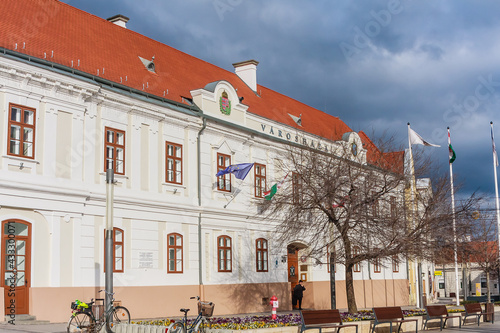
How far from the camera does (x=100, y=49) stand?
28.0 m

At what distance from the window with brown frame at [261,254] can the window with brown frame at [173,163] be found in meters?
6.39

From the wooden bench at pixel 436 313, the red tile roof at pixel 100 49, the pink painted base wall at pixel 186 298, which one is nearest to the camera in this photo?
the pink painted base wall at pixel 186 298

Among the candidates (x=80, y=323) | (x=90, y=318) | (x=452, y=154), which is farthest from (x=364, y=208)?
(x=452, y=154)

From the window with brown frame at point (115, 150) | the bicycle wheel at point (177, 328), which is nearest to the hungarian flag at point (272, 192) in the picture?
the window with brown frame at point (115, 150)

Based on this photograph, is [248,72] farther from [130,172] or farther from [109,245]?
[109,245]

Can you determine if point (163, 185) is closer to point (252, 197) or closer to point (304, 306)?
point (252, 197)

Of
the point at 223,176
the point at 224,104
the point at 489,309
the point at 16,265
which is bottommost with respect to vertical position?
the point at 489,309

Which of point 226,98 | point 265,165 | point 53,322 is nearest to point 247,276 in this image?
point 265,165

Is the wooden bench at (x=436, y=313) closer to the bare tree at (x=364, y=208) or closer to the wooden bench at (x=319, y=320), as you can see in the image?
the bare tree at (x=364, y=208)

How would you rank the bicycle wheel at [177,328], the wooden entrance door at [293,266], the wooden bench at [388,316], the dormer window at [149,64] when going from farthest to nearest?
the wooden entrance door at [293,266] < the dormer window at [149,64] < the wooden bench at [388,316] < the bicycle wheel at [177,328]

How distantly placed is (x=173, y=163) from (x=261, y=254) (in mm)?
7555

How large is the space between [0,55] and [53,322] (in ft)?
28.5

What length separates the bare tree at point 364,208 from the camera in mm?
24547

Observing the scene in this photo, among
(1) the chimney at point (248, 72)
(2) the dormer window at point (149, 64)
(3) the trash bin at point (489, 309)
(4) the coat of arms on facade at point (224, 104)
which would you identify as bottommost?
(3) the trash bin at point (489, 309)
